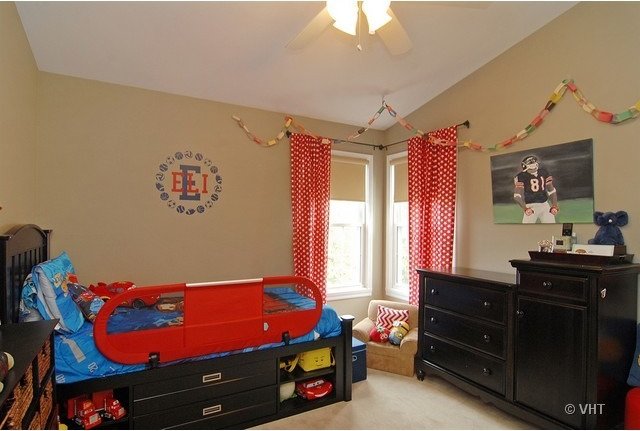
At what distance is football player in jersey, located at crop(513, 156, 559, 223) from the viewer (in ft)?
8.29

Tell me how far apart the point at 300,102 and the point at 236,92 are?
0.65 meters

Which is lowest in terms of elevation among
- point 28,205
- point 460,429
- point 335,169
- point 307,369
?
point 460,429

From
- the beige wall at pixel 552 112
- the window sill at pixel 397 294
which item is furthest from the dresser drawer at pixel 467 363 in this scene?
the window sill at pixel 397 294

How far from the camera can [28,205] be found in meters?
2.35

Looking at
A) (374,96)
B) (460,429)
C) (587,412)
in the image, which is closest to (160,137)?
(374,96)

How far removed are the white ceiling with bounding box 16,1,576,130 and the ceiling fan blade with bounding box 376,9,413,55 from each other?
0.91ft

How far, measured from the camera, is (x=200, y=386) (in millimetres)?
2070

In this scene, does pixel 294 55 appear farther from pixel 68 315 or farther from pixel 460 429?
pixel 460 429

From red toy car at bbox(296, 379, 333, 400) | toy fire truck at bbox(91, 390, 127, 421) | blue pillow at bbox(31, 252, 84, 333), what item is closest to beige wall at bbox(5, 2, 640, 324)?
blue pillow at bbox(31, 252, 84, 333)

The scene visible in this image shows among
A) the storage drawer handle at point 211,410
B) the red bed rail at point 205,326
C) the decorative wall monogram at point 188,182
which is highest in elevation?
the decorative wall monogram at point 188,182

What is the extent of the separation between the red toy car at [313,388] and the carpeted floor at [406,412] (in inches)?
3.9

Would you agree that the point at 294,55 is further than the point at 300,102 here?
No

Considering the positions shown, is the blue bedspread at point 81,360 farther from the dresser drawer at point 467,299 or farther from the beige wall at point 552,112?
the beige wall at point 552,112

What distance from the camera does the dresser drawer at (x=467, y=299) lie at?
2.34 meters
